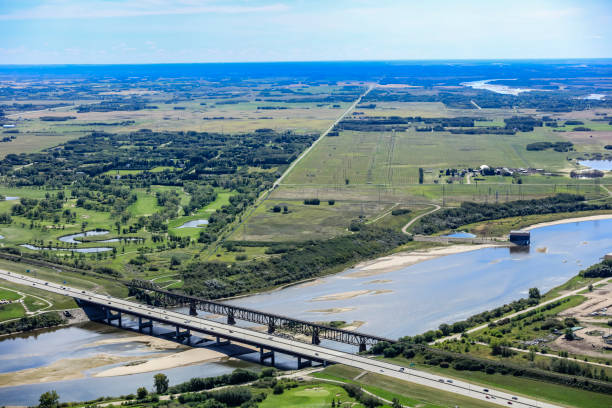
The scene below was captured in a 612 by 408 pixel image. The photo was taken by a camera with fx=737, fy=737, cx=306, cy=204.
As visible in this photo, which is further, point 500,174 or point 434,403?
point 500,174

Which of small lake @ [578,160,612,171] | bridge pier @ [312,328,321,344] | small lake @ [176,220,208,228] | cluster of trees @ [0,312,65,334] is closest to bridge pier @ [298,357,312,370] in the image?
bridge pier @ [312,328,321,344]

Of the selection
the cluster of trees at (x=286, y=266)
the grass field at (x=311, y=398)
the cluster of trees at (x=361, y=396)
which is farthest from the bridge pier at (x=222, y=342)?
the cluster of trees at (x=361, y=396)

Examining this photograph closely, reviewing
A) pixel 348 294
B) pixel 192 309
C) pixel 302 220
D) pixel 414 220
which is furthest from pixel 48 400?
pixel 414 220

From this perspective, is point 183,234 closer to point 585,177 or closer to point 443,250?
point 443,250

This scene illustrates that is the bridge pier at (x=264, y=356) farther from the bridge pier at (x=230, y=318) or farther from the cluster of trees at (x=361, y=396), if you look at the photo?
the cluster of trees at (x=361, y=396)

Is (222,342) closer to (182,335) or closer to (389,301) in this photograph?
(182,335)

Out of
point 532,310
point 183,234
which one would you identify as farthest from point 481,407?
point 183,234

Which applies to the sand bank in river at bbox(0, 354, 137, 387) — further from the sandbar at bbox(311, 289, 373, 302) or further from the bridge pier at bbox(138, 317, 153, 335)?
→ the sandbar at bbox(311, 289, 373, 302)
